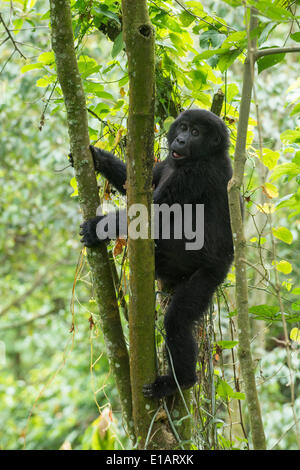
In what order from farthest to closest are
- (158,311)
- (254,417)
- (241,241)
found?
(158,311) < (241,241) < (254,417)

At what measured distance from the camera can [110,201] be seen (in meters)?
4.14

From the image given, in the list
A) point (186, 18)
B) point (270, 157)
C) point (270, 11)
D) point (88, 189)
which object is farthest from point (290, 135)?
point (88, 189)

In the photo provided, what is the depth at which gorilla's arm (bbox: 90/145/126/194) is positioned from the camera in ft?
12.0

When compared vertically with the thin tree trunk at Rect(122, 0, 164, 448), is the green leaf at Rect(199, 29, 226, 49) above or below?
above

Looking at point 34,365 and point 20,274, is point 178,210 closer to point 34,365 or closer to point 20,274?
point 20,274

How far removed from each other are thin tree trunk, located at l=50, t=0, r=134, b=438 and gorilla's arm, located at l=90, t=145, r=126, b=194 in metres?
0.67

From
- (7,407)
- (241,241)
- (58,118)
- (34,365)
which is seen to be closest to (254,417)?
(241,241)

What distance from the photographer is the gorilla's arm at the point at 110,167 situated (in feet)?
12.0

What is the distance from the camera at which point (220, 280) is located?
356 cm

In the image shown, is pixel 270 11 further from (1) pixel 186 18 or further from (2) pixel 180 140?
(2) pixel 180 140

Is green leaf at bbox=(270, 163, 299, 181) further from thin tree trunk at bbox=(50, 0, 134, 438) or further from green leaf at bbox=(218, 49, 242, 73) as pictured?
thin tree trunk at bbox=(50, 0, 134, 438)

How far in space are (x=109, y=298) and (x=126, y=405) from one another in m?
0.63

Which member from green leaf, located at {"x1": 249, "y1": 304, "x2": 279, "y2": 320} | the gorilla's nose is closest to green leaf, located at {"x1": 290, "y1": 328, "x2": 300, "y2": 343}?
green leaf, located at {"x1": 249, "y1": 304, "x2": 279, "y2": 320}

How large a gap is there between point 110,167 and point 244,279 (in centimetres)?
181
